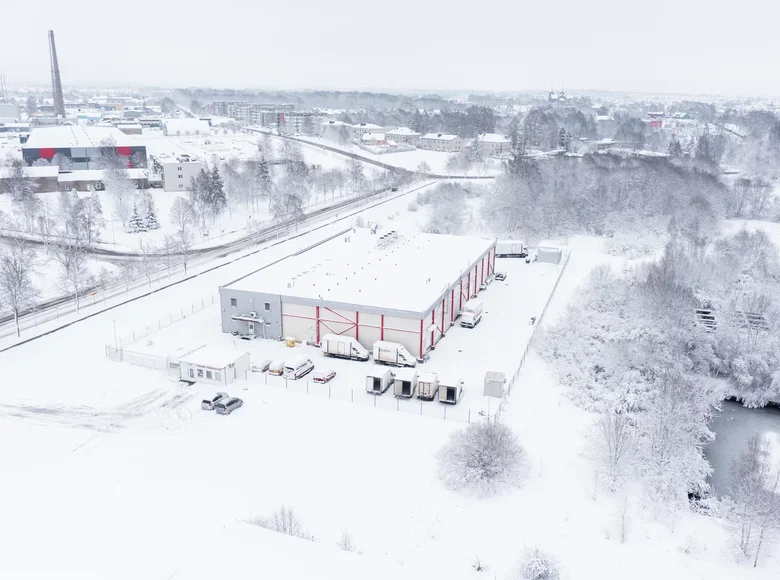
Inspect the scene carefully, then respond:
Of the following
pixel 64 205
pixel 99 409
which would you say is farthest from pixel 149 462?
pixel 64 205

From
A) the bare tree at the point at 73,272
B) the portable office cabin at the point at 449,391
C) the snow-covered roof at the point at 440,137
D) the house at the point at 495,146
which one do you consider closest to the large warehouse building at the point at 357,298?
the portable office cabin at the point at 449,391

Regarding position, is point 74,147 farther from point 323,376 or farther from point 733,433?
point 733,433

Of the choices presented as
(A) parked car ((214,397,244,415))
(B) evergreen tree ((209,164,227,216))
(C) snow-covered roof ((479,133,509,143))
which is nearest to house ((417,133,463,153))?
(C) snow-covered roof ((479,133,509,143))

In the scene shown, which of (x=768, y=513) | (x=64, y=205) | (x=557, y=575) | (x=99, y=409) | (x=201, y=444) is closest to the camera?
(x=557, y=575)

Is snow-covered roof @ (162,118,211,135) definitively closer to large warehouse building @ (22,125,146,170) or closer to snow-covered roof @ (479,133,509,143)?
large warehouse building @ (22,125,146,170)

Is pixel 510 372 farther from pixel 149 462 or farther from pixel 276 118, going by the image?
pixel 276 118

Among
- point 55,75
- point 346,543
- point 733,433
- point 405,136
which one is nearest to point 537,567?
point 346,543

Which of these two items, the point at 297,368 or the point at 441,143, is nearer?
the point at 297,368
